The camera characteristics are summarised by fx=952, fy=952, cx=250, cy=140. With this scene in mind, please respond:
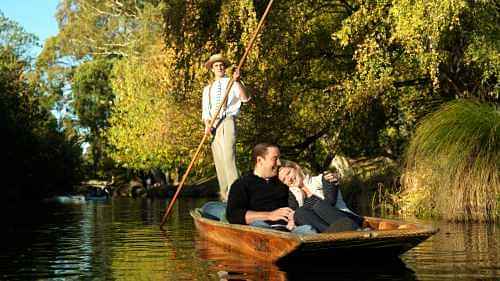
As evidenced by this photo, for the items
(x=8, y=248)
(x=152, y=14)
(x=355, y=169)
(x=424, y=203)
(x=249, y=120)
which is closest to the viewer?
(x=8, y=248)

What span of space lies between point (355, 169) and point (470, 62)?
6078 millimetres

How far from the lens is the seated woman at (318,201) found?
8158mm

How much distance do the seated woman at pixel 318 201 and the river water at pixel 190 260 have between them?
1.37 feet

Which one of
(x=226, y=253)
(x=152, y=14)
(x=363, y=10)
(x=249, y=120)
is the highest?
(x=152, y=14)

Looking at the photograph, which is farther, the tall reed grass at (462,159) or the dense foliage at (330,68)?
the dense foliage at (330,68)

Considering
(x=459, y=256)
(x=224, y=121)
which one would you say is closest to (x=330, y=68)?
(x=224, y=121)

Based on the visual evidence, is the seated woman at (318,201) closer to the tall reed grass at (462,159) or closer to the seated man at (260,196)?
the seated man at (260,196)

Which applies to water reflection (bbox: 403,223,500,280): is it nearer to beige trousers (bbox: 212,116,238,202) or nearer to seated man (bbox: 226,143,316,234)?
seated man (bbox: 226,143,316,234)

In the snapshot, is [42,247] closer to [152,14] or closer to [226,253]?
[226,253]

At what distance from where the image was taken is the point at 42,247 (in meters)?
10.6

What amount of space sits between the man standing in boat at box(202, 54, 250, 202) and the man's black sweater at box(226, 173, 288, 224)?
3505 millimetres

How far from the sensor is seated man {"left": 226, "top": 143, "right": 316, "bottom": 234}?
8547 millimetres

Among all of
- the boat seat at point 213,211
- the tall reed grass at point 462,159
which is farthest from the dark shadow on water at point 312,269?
the tall reed grass at point 462,159

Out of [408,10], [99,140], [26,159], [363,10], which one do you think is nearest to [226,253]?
[408,10]
